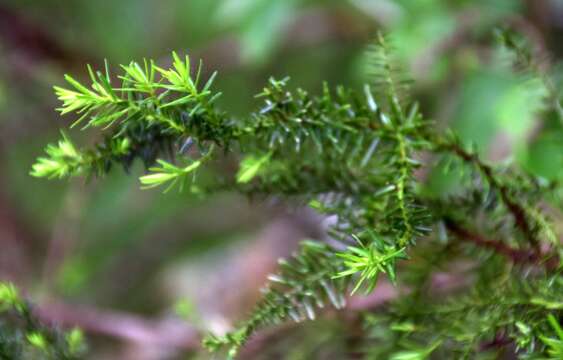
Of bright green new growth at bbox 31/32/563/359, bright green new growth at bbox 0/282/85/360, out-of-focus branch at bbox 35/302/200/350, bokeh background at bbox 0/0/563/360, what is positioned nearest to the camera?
bright green new growth at bbox 31/32/563/359

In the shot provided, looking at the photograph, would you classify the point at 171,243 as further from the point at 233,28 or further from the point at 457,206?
the point at 457,206

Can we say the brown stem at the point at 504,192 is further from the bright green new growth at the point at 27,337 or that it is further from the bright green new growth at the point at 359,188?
the bright green new growth at the point at 27,337

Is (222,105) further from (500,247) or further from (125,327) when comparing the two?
(500,247)

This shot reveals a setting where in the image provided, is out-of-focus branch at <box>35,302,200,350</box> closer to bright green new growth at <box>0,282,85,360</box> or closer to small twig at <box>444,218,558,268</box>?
bright green new growth at <box>0,282,85,360</box>

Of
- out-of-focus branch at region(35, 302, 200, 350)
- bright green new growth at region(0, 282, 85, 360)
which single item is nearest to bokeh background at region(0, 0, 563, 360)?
out-of-focus branch at region(35, 302, 200, 350)

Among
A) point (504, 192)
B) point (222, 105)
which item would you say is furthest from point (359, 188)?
point (222, 105)

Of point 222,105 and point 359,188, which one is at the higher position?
point 222,105
